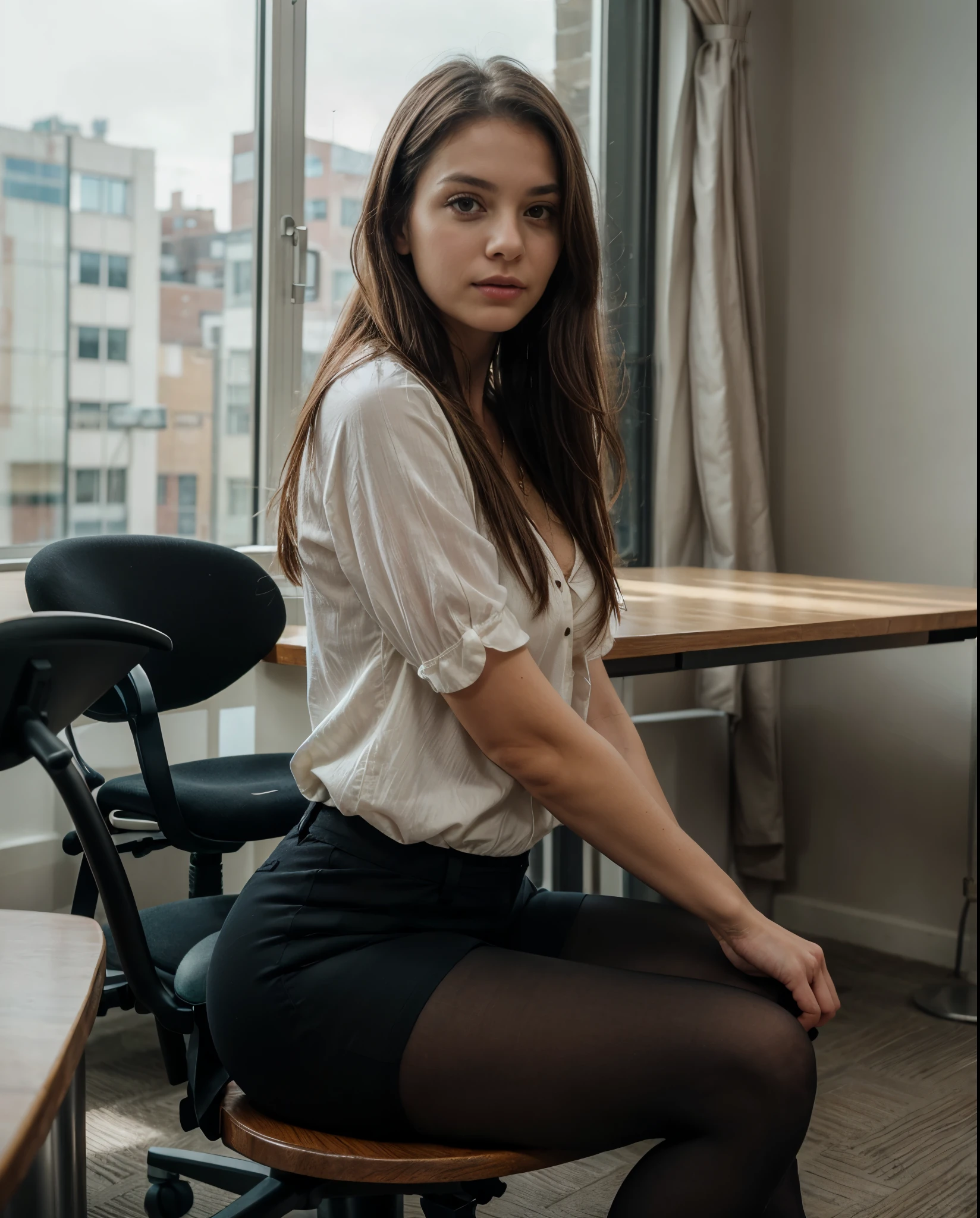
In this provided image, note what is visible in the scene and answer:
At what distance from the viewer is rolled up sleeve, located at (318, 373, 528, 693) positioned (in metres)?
0.96

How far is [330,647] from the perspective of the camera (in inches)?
41.0

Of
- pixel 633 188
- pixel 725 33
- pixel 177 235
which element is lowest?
pixel 177 235

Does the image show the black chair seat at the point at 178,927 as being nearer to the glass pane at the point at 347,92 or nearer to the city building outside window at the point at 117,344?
the city building outside window at the point at 117,344

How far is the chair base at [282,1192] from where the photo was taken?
0.93 m

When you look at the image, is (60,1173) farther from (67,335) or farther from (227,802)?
(67,335)

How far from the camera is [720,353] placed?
2.86 m

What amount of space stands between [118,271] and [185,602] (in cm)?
81

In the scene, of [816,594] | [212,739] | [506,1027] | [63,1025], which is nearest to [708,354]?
[816,594]

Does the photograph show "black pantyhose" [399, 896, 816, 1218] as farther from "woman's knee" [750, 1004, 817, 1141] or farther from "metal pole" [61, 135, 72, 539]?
"metal pole" [61, 135, 72, 539]

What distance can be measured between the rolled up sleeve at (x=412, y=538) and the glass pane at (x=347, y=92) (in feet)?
5.21

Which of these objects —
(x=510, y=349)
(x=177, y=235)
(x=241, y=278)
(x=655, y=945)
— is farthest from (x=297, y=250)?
(x=655, y=945)

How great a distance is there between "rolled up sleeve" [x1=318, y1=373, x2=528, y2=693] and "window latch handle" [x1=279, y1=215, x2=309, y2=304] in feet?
5.24

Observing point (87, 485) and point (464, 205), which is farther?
point (87, 485)

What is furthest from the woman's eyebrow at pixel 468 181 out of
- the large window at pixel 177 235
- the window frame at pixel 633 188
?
the window frame at pixel 633 188
